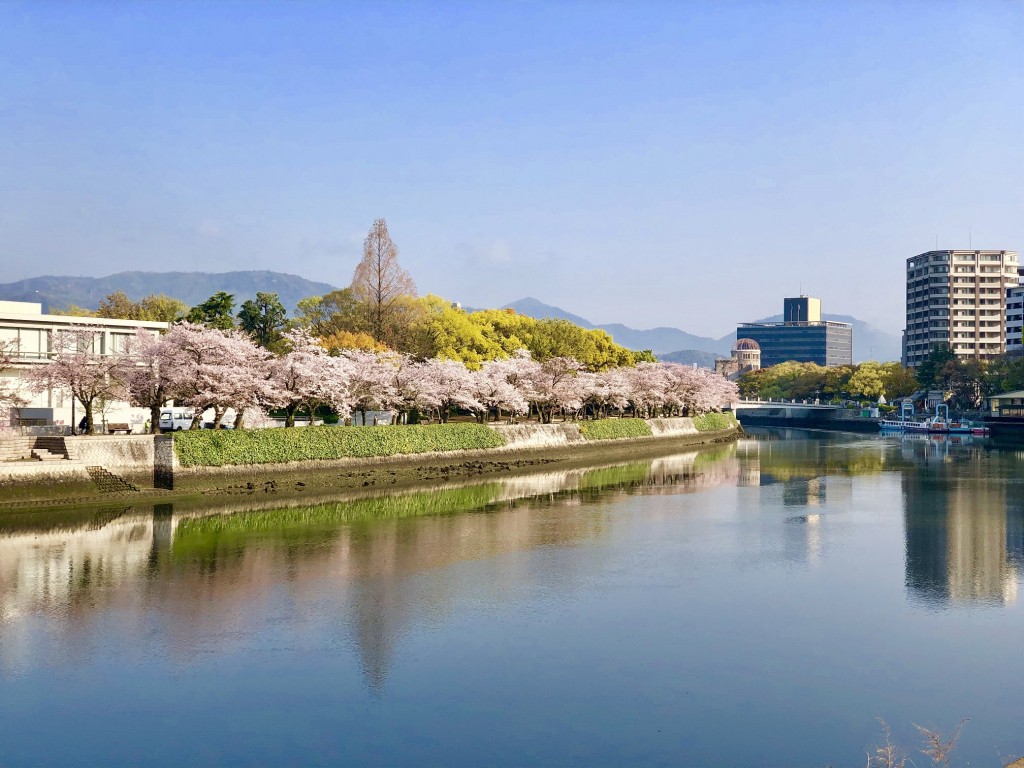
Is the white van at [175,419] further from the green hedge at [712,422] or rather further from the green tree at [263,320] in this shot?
the green hedge at [712,422]

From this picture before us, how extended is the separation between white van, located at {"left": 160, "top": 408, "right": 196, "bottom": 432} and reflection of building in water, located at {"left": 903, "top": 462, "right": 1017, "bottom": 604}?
39.4 meters

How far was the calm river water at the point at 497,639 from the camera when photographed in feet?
46.7

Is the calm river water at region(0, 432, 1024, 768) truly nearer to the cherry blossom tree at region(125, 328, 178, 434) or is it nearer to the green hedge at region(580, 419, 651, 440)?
the cherry blossom tree at region(125, 328, 178, 434)

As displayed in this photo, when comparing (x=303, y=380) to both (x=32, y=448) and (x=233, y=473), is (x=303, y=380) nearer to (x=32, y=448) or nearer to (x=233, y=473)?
(x=233, y=473)

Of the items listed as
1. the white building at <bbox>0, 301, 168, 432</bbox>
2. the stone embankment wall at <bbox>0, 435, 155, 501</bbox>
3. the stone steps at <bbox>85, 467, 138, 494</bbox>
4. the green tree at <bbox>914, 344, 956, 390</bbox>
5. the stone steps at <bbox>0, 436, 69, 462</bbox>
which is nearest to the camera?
the stone embankment wall at <bbox>0, 435, 155, 501</bbox>

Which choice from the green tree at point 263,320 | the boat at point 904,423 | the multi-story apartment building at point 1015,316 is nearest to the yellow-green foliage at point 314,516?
the green tree at point 263,320

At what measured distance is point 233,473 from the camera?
130 feet

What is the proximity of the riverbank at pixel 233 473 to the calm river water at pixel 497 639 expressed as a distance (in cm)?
147

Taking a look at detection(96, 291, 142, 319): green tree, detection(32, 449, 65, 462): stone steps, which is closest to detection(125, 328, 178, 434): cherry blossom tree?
detection(32, 449, 65, 462): stone steps

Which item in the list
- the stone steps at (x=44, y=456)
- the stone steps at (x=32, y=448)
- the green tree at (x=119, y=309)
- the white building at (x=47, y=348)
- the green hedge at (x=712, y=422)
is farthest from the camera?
the green hedge at (x=712, y=422)

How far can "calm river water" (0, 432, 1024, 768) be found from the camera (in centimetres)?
1424

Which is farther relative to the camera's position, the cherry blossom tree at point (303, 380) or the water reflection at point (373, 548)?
the cherry blossom tree at point (303, 380)

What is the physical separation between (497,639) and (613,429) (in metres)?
55.4

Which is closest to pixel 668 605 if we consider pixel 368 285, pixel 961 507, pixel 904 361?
pixel 961 507
